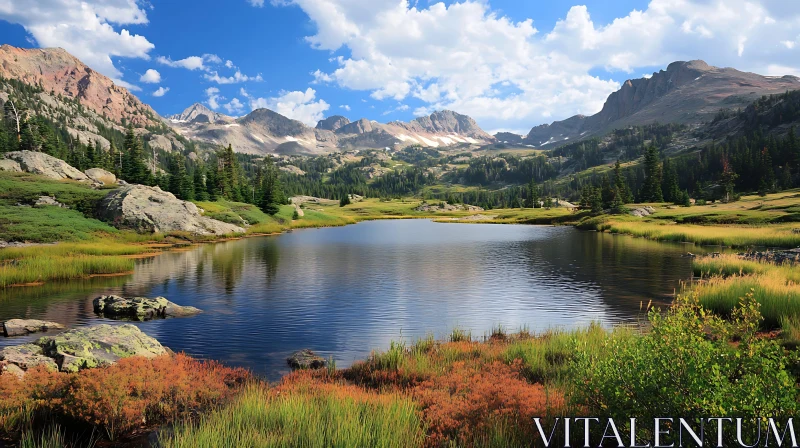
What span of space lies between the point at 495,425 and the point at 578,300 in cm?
2460

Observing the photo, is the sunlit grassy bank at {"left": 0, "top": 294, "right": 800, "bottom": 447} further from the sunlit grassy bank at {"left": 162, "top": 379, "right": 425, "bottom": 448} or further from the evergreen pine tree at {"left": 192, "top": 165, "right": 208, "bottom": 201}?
the evergreen pine tree at {"left": 192, "top": 165, "right": 208, "bottom": 201}

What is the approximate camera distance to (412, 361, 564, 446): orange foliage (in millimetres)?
9547

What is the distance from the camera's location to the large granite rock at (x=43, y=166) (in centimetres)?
8525

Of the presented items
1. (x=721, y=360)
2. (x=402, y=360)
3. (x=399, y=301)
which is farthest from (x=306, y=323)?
(x=721, y=360)

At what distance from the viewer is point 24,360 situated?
15.0m

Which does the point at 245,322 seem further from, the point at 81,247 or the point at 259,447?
the point at 81,247

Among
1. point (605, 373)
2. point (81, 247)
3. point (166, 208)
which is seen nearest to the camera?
point (605, 373)

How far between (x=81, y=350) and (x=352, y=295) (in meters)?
18.9

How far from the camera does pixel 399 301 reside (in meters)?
30.8

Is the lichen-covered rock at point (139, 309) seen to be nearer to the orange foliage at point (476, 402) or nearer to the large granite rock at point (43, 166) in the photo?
the orange foliage at point (476, 402)

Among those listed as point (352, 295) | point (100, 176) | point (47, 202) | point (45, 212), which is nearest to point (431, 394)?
point (352, 295)

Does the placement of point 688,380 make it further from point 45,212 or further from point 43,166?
point 43,166

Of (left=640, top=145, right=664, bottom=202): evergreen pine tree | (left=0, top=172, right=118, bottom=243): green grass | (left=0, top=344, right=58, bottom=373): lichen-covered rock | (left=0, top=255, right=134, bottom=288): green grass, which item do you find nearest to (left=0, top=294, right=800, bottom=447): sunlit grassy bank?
(left=0, top=344, right=58, bottom=373): lichen-covered rock

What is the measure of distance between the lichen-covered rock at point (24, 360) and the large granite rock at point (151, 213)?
2293 inches
